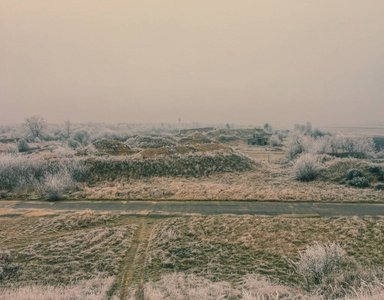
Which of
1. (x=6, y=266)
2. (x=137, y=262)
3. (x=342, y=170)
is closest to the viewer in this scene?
(x=6, y=266)

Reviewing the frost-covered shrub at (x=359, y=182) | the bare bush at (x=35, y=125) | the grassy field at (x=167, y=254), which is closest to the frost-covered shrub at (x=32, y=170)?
the grassy field at (x=167, y=254)

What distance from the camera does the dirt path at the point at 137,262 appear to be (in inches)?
340

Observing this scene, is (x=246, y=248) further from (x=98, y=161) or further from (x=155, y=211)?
(x=98, y=161)

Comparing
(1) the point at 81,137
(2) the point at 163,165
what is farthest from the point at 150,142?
(1) the point at 81,137

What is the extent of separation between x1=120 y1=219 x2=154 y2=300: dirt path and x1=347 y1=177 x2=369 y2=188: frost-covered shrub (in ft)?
63.9

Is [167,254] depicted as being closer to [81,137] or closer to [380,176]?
[380,176]

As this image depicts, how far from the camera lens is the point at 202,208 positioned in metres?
16.7

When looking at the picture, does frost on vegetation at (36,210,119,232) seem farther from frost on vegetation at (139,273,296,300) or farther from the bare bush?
the bare bush

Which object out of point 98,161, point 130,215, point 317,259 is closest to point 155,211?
point 130,215

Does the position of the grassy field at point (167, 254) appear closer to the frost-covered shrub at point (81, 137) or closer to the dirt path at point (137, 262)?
the dirt path at point (137, 262)

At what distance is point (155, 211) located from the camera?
53.0 feet

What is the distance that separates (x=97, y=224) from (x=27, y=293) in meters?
6.28

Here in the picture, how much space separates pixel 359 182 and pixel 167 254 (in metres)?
20.1

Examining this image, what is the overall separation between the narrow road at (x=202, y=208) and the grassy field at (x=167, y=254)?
1203mm
